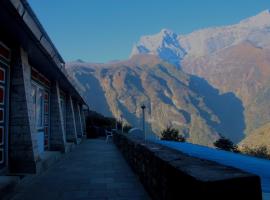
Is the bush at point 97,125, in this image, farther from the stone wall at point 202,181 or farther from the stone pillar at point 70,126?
the stone wall at point 202,181

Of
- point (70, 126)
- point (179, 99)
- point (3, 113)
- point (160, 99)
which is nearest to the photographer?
point (3, 113)

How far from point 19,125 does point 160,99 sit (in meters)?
148

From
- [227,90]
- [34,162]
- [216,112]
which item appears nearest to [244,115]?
[216,112]

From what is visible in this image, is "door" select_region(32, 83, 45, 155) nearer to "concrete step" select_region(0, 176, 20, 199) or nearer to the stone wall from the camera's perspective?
"concrete step" select_region(0, 176, 20, 199)

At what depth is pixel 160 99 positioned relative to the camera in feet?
504

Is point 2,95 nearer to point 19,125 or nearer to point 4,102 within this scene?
point 4,102

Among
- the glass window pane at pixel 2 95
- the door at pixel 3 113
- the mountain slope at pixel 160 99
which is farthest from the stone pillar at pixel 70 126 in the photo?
the mountain slope at pixel 160 99

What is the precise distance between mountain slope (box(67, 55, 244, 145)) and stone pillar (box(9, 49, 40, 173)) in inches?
4606

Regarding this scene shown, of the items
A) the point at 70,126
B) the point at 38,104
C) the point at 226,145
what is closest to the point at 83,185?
the point at 38,104

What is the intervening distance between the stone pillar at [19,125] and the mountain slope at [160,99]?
117004mm

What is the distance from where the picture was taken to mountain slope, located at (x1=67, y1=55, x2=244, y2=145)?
136375 millimetres

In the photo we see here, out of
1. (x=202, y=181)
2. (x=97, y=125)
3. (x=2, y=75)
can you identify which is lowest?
(x=202, y=181)

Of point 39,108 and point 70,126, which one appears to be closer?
point 39,108

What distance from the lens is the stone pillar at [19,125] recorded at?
6465 mm
